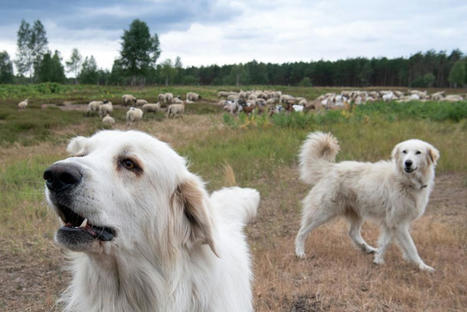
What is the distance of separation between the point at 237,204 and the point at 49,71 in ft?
223

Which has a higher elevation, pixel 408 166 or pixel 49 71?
pixel 49 71

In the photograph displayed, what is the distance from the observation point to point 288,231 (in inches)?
236

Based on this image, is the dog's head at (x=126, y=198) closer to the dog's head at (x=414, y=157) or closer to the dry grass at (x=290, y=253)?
the dry grass at (x=290, y=253)

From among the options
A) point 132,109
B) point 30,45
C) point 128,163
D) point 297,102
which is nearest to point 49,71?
point 30,45

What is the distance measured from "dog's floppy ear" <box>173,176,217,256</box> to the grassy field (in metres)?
1.93

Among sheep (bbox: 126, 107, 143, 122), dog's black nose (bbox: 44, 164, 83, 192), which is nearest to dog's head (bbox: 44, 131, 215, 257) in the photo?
dog's black nose (bbox: 44, 164, 83, 192)

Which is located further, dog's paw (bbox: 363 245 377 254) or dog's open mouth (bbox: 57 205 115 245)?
dog's paw (bbox: 363 245 377 254)

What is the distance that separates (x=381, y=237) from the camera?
200 inches

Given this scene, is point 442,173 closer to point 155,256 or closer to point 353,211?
point 353,211

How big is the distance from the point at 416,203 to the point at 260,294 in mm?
2607

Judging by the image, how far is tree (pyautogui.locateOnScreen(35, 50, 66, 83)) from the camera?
61938 mm

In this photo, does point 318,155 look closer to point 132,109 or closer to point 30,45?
point 132,109

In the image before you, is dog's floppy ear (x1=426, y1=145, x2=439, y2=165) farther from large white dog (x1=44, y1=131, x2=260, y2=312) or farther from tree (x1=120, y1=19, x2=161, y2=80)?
tree (x1=120, y1=19, x2=161, y2=80)

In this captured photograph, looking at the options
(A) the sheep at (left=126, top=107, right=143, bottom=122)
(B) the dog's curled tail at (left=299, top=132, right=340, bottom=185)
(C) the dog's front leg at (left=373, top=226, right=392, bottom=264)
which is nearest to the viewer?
(C) the dog's front leg at (left=373, top=226, right=392, bottom=264)
